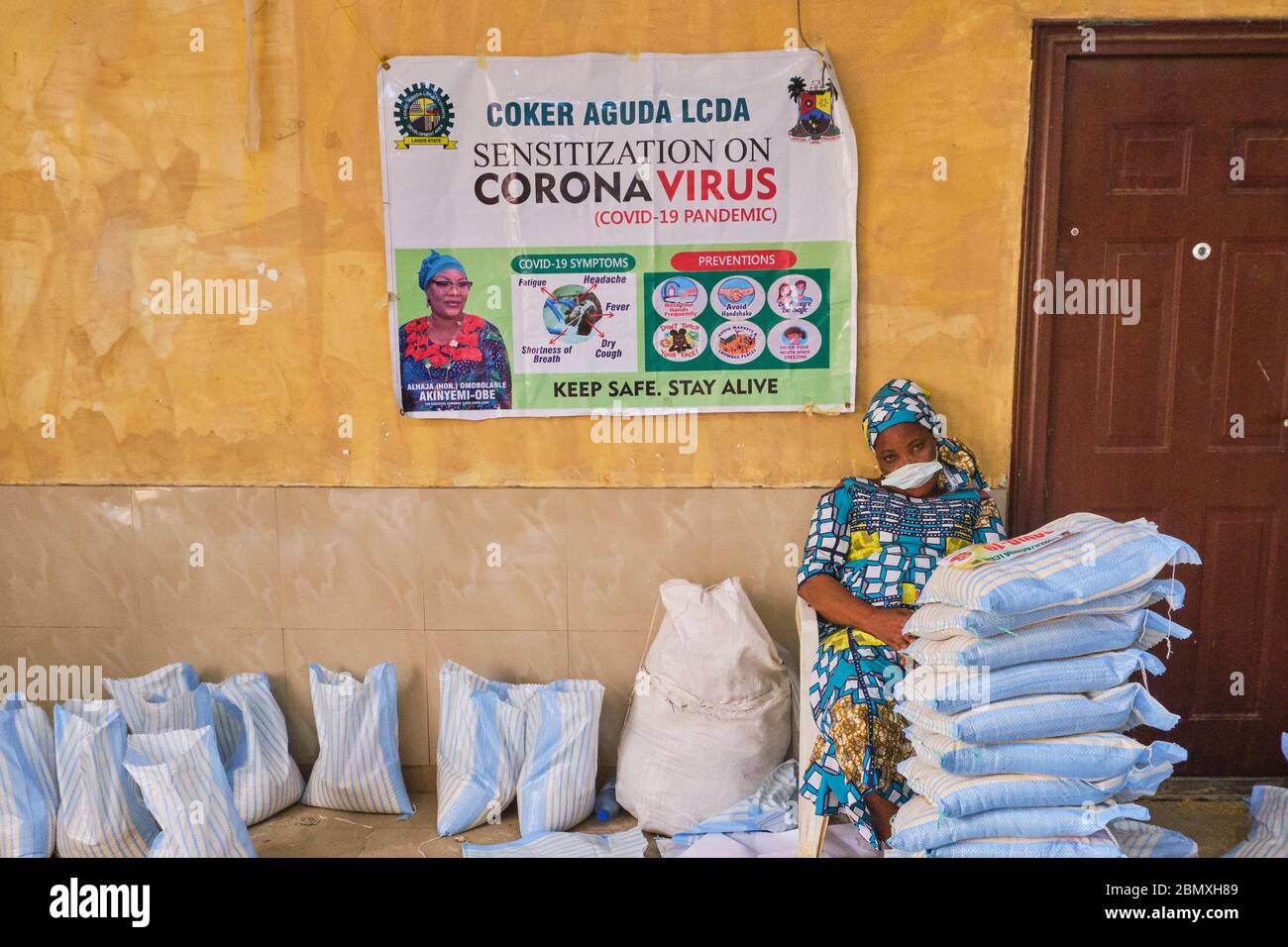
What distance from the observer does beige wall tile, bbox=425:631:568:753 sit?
3.21 m

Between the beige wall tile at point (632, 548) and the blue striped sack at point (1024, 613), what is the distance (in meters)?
1.09

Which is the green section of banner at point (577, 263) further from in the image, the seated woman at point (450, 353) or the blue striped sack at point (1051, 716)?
the blue striped sack at point (1051, 716)

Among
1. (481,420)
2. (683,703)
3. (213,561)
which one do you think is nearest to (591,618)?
(683,703)

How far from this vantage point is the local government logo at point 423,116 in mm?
2996

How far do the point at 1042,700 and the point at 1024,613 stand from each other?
189 millimetres

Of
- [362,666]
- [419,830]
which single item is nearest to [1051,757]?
[419,830]

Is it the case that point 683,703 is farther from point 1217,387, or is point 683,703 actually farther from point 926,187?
point 1217,387

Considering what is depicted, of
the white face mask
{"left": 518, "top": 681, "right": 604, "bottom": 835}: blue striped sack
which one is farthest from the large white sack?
the white face mask

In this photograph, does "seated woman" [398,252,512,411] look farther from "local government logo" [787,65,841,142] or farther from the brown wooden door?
the brown wooden door

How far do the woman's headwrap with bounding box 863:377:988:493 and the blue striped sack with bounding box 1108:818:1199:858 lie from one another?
38.3 inches

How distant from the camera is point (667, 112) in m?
2.97
